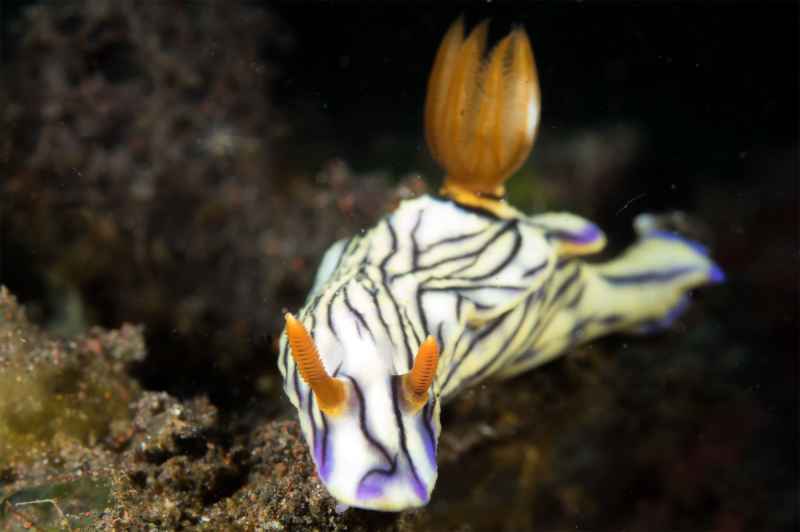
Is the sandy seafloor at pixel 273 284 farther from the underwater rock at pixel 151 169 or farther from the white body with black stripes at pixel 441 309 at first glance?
the white body with black stripes at pixel 441 309

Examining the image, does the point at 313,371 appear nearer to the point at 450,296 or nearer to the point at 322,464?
the point at 322,464

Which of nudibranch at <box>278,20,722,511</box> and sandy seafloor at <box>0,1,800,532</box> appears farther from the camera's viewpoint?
sandy seafloor at <box>0,1,800,532</box>

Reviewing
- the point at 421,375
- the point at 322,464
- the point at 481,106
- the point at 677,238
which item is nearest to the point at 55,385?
the point at 322,464

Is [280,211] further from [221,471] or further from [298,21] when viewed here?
[221,471]

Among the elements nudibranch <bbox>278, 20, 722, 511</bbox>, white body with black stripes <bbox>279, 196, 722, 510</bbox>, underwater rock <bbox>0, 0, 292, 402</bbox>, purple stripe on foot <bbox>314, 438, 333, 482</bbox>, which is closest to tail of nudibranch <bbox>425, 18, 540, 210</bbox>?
nudibranch <bbox>278, 20, 722, 511</bbox>

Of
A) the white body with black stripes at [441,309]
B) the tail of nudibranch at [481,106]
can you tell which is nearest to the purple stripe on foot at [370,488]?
the white body with black stripes at [441,309]

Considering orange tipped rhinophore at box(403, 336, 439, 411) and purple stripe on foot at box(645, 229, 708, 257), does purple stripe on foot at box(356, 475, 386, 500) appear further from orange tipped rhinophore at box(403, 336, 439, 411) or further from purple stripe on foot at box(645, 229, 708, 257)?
purple stripe on foot at box(645, 229, 708, 257)

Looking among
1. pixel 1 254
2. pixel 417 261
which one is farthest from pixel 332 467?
pixel 1 254

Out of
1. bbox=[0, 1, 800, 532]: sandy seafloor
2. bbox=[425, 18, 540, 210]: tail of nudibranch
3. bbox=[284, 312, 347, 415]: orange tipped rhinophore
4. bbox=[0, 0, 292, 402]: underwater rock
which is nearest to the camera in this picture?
bbox=[284, 312, 347, 415]: orange tipped rhinophore
